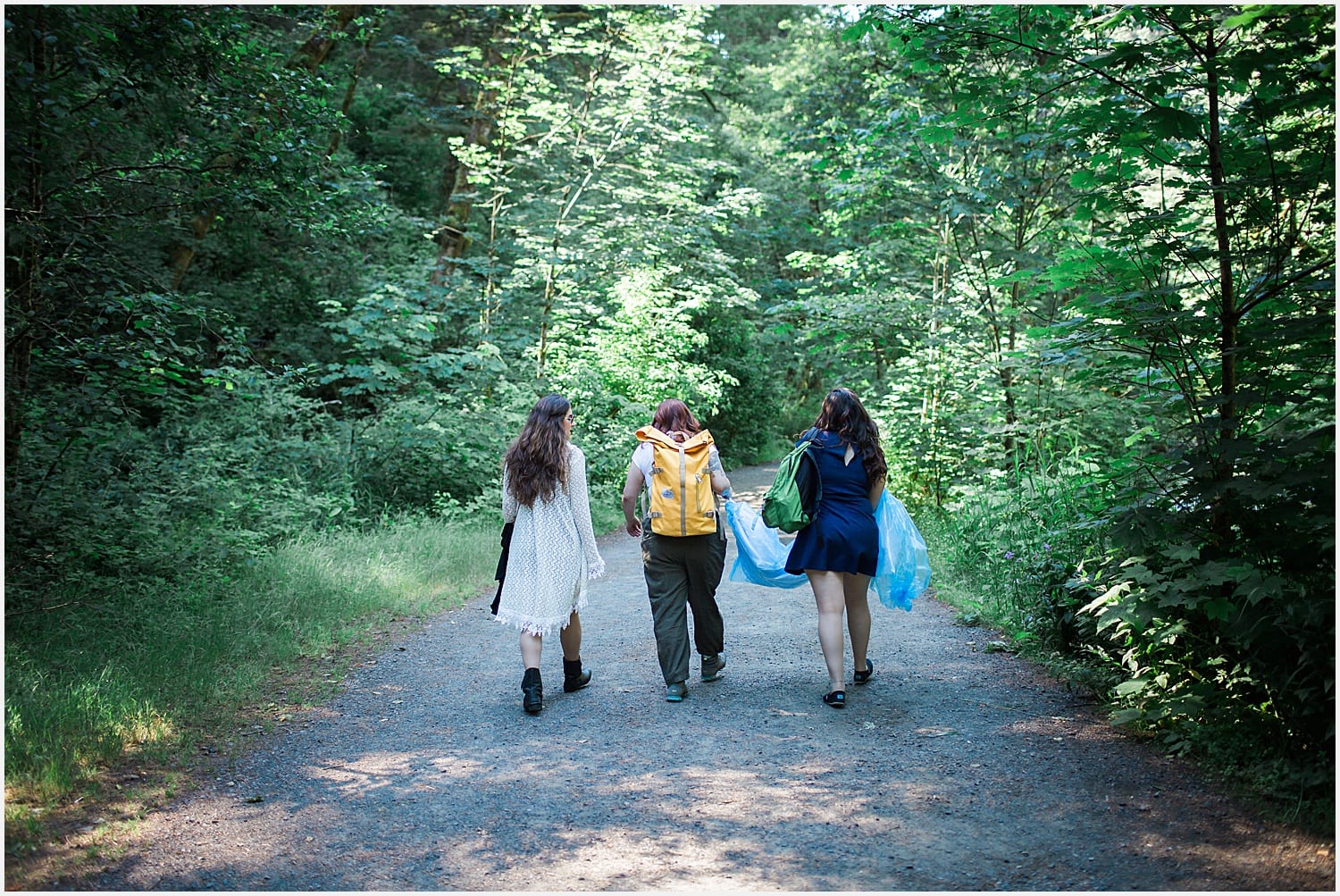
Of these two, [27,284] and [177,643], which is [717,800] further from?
[27,284]

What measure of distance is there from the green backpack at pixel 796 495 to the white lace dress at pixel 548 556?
1.23 m

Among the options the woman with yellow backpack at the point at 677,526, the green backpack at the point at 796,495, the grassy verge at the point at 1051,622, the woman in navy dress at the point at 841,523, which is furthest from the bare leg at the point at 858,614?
the grassy verge at the point at 1051,622

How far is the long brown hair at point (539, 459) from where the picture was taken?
6.36m

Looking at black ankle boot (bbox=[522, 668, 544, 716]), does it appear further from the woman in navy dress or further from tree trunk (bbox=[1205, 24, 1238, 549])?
tree trunk (bbox=[1205, 24, 1238, 549])

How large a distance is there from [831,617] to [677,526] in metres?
1.16

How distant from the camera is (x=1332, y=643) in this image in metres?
4.21

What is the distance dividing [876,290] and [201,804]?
1288 cm

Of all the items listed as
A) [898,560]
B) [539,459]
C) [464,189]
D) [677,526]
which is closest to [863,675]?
[898,560]

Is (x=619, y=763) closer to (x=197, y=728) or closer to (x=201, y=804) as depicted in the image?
(x=201, y=804)

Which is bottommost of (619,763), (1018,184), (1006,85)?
(619,763)

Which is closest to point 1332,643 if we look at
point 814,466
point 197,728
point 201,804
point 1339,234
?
point 1339,234

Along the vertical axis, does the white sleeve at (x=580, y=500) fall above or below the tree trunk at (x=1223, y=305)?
below

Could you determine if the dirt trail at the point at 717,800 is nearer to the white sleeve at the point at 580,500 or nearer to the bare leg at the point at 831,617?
the bare leg at the point at 831,617

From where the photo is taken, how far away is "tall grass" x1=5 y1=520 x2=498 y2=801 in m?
4.97
